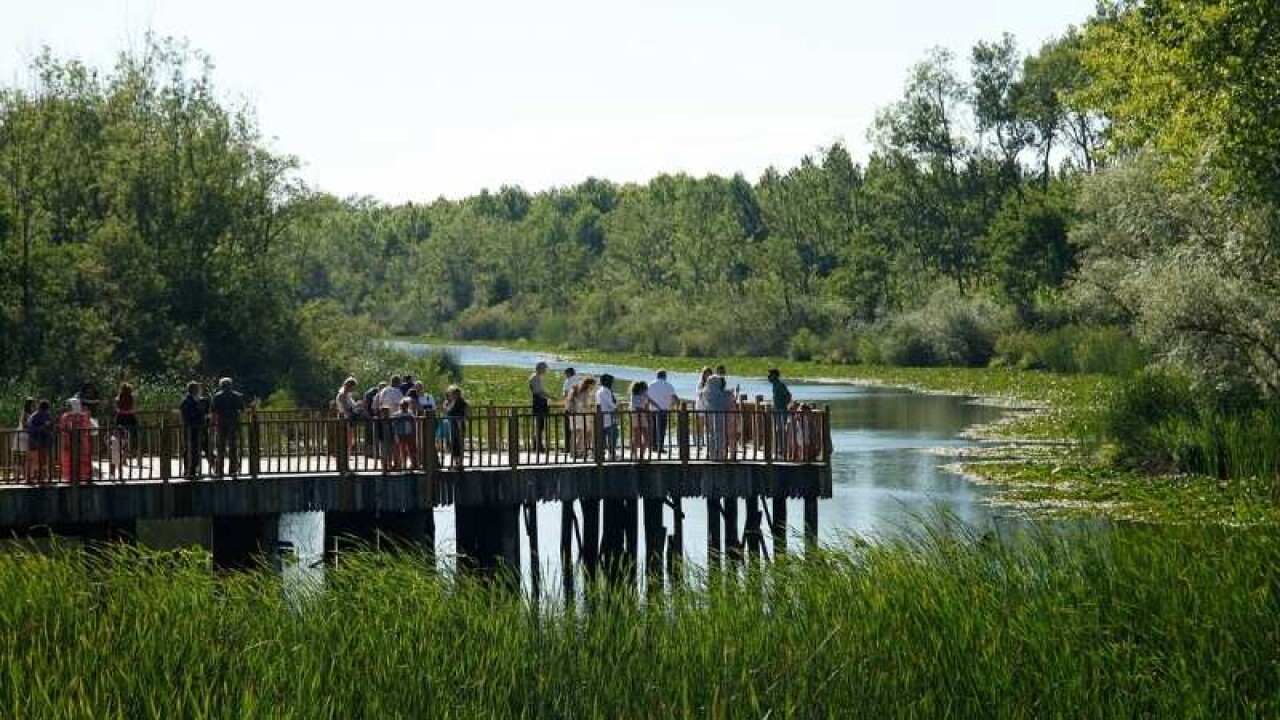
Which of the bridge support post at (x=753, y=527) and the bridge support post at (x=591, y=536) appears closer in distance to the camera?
the bridge support post at (x=753, y=527)

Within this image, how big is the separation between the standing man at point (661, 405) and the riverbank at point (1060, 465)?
7643mm

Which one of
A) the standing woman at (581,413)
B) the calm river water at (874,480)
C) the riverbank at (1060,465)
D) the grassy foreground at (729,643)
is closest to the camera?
the grassy foreground at (729,643)

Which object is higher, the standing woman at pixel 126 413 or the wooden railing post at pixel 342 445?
the standing woman at pixel 126 413

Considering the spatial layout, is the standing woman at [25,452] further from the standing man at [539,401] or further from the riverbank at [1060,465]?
the riverbank at [1060,465]

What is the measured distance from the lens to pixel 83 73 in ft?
208

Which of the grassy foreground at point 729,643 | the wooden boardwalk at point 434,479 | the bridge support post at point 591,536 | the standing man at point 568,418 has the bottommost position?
the bridge support post at point 591,536

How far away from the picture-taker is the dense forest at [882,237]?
40.4 m

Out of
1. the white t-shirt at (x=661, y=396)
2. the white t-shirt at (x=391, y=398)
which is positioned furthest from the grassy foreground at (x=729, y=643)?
the white t-shirt at (x=661, y=396)

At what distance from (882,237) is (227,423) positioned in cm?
9638

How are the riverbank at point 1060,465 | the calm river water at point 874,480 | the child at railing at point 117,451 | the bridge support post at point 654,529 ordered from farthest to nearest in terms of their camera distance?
the calm river water at point 874,480, the riverbank at point 1060,465, the bridge support post at point 654,529, the child at railing at point 117,451

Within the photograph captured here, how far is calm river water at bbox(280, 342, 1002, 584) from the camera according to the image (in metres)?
38.4

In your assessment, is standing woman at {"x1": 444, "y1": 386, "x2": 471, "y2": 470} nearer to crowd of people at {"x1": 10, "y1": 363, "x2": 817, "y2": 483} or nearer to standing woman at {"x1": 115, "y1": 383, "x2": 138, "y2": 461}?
crowd of people at {"x1": 10, "y1": 363, "x2": 817, "y2": 483}

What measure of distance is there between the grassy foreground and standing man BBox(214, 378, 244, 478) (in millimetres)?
8290

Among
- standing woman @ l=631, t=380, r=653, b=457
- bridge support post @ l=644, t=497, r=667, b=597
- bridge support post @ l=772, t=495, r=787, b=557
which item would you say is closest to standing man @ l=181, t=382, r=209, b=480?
standing woman @ l=631, t=380, r=653, b=457
